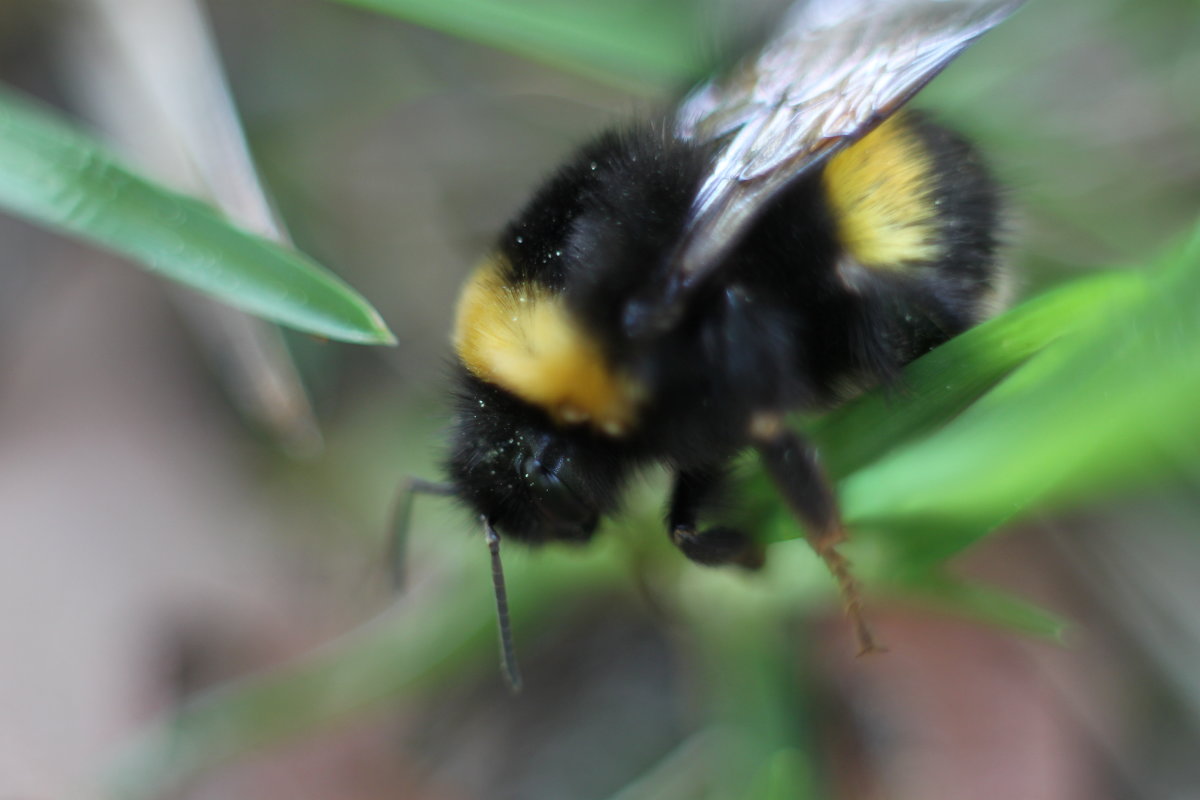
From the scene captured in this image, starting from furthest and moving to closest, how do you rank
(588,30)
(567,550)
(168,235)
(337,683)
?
(588,30) → (337,683) → (567,550) → (168,235)

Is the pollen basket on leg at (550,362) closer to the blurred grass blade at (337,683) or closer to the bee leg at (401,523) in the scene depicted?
the bee leg at (401,523)

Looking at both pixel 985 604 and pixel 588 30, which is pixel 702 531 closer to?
pixel 985 604

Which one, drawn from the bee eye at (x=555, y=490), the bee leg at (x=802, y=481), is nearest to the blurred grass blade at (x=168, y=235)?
the bee eye at (x=555, y=490)

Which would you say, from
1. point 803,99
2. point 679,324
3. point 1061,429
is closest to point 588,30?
point 803,99

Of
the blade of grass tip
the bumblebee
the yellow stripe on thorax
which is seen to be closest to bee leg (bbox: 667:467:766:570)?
the bumblebee

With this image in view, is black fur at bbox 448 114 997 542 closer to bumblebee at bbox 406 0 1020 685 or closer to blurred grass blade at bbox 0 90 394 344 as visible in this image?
bumblebee at bbox 406 0 1020 685

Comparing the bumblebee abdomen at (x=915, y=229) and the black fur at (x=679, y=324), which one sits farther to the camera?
the bumblebee abdomen at (x=915, y=229)
